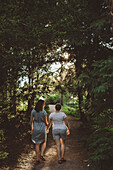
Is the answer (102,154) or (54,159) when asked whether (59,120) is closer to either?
(54,159)

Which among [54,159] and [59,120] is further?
[54,159]

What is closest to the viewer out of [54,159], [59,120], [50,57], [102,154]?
[102,154]

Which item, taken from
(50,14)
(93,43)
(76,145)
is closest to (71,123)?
(76,145)

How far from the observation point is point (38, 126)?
6.58 meters

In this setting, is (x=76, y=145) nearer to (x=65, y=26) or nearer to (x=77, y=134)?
(x=77, y=134)

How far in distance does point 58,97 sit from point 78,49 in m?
17.5

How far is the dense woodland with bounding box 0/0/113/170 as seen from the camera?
6.12 meters

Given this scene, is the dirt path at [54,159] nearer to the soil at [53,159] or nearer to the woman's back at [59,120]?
the soil at [53,159]

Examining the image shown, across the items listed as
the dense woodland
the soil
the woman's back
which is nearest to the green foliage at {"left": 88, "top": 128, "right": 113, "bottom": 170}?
the dense woodland

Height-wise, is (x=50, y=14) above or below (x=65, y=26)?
above

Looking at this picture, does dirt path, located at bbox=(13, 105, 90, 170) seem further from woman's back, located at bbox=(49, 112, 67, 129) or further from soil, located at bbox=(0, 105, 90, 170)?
woman's back, located at bbox=(49, 112, 67, 129)

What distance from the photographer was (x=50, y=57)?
9.57 metres

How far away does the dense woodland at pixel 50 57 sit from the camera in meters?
6.12

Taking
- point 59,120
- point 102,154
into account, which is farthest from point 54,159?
point 102,154
